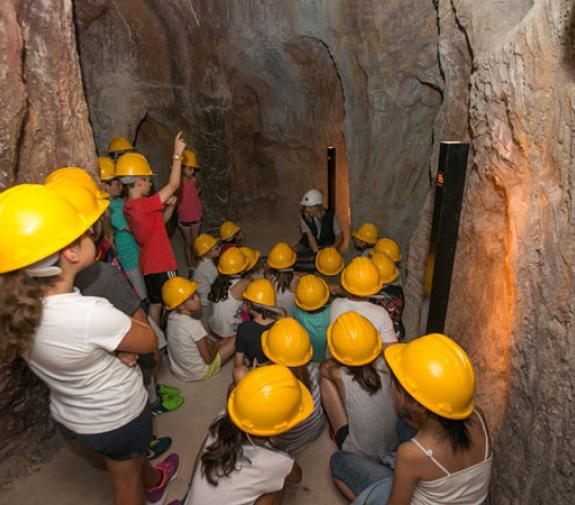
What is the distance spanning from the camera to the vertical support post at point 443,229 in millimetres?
2885

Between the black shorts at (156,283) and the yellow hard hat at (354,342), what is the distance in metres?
2.11

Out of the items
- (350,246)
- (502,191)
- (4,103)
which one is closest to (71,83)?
(4,103)

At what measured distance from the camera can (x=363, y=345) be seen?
9.68 ft

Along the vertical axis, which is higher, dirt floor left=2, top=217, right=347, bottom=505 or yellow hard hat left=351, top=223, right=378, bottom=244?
yellow hard hat left=351, top=223, right=378, bottom=244

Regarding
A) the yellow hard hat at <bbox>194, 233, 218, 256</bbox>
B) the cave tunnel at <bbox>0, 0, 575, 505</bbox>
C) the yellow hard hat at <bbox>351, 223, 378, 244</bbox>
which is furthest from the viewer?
the yellow hard hat at <bbox>351, 223, 378, 244</bbox>

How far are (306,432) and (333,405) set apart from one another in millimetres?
307

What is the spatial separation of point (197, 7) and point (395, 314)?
627cm

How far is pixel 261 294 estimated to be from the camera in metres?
3.81

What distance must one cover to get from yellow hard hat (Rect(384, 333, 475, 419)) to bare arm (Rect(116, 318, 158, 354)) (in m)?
1.33

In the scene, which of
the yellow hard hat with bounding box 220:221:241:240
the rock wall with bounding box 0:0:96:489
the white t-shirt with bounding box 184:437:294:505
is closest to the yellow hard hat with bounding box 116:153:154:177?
the rock wall with bounding box 0:0:96:489

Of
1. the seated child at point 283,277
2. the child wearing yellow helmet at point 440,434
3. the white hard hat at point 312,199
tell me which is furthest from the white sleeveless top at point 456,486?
the white hard hat at point 312,199

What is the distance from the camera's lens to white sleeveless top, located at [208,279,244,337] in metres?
4.50

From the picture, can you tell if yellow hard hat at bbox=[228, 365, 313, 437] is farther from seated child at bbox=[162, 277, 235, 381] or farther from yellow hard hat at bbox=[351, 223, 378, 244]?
yellow hard hat at bbox=[351, 223, 378, 244]

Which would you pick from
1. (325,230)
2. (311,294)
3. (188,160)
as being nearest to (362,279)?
(311,294)
